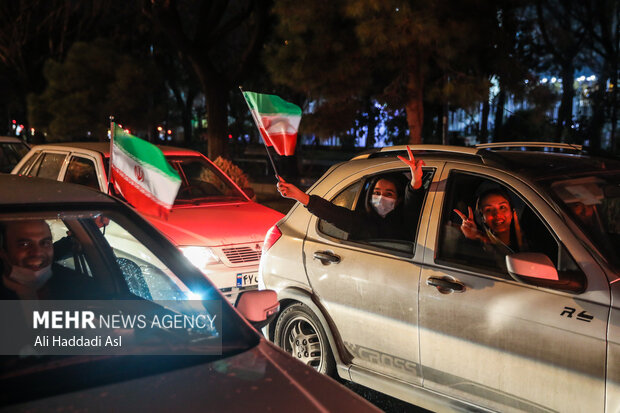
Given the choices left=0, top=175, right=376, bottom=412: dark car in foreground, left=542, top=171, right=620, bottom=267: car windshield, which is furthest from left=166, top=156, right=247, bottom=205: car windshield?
left=542, top=171, right=620, bottom=267: car windshield

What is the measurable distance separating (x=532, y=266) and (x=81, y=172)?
19.9 ft

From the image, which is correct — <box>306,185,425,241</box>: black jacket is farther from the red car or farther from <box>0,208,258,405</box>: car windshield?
the red car

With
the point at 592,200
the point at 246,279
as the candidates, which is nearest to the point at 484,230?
the point at 592,200

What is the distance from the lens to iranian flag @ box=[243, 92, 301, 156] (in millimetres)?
5574

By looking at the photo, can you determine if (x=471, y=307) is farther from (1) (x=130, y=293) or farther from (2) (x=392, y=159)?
(1) (x=130, y=293)

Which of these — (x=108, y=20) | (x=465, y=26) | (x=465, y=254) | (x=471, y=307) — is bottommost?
(x=471, y=307)

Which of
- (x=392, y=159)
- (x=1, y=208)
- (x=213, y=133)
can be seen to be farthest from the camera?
(x=213, y=133)

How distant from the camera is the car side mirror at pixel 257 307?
2932 mm

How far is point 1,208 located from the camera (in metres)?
2.79

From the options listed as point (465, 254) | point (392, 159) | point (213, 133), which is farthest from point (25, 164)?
point (213, 133)

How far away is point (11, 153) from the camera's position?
14.3 metres

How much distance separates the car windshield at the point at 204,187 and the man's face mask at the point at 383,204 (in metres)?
3.42

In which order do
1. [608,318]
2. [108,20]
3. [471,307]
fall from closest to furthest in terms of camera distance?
[608,318] < [471,307] < [108,20]

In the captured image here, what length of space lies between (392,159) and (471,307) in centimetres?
124
